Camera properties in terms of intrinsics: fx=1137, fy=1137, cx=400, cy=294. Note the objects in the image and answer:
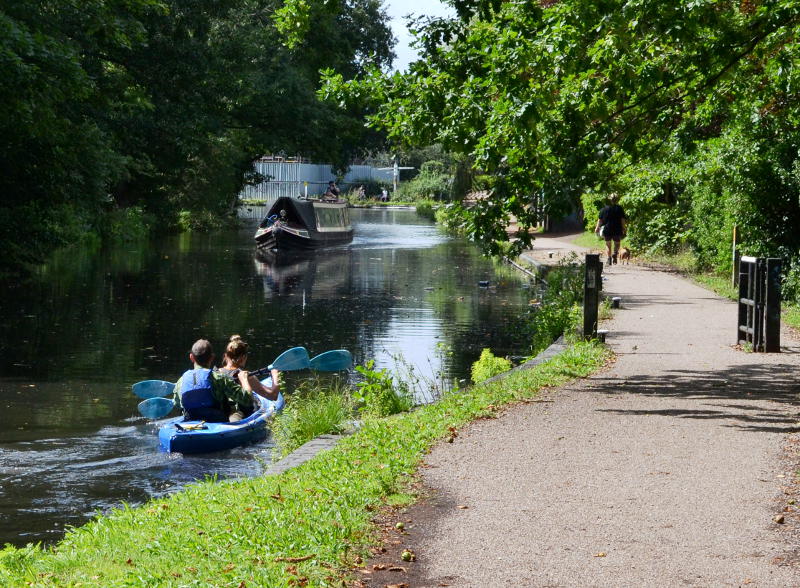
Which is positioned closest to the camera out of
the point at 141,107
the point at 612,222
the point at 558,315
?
the point at 558,315

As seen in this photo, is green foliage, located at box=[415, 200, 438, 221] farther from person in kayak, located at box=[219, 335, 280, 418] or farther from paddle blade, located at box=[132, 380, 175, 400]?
person in kayak, located at box=[219, 335, 280, 418]

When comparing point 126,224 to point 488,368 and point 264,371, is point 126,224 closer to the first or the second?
point 264,371

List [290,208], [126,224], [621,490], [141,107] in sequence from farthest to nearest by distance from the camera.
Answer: [290,208] → [126,224] → [141,107] → [621,490]

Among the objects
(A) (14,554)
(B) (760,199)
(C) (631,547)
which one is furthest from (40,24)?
(C) (631,547)

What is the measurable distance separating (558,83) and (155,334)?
31.7 ft

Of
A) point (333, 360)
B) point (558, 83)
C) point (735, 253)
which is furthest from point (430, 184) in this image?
point (558, 83)

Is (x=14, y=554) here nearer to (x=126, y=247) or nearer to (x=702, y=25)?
(x=702, y=25)

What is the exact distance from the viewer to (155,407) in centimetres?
1345

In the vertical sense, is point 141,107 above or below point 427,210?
above

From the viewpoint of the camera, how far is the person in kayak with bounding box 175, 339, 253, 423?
41.2ft

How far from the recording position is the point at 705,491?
810 cm

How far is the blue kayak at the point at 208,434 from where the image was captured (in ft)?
39.6

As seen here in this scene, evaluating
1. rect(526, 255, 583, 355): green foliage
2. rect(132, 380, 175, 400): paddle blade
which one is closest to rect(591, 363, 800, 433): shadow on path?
rect(526, 255, 583, 355): green foliage

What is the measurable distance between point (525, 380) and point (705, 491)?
494cm
